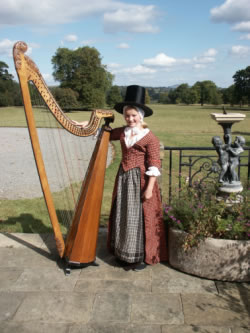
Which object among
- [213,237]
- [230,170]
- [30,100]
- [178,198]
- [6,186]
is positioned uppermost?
[30,100]

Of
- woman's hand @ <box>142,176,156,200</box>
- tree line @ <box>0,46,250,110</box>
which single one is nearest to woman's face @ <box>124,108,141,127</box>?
woman's hand @ <box>142,176,156,200</box>

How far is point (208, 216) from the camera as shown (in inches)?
121

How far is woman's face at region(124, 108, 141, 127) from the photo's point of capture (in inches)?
122

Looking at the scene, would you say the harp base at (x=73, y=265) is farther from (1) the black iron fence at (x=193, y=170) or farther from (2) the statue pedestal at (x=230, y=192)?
(2) the statue pedestal at (x=230, y=192)

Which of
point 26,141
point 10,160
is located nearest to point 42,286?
point 10,160

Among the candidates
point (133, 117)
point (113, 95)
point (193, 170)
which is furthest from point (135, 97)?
point (113, 95)

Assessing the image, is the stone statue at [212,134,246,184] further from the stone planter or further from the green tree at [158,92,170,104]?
the green tree at [158,92,170,104]

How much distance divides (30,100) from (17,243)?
6.40ft

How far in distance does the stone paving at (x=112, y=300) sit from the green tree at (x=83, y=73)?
126 feet

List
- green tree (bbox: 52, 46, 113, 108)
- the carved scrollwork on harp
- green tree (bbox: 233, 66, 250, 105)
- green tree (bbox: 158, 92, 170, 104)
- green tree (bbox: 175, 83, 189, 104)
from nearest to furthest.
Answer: the carved scrollwork on harp, green tree (bbox: 52, 46, 113, 108), green tree (bbox: 233, 66, 250, 105), green tree (bbox: 175, 83, 189, 104), green tree (bbox: 158, 92, 170, 104)

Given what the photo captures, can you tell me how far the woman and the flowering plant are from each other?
0.19m

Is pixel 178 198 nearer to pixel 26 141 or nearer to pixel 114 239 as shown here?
pixel 114 239

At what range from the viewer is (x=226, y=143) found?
11.1 feet

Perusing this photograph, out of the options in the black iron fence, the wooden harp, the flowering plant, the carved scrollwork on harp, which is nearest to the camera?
the carved scrollwork on harp
